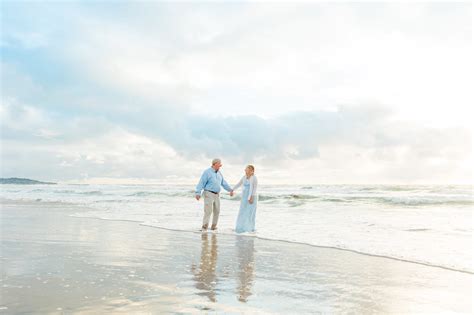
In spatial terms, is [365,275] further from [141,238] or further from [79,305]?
[141,238]

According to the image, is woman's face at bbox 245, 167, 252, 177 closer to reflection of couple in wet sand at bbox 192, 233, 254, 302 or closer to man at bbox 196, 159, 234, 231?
man at bbox 196, 159, 234, 231

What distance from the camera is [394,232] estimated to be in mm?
12367

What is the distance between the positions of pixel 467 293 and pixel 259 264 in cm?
297

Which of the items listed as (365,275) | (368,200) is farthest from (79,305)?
(368,200)

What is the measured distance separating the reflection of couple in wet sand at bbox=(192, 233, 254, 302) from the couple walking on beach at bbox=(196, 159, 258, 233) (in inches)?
88.8

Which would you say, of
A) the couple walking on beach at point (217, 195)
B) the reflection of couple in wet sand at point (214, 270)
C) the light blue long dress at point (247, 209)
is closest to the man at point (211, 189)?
the couple walking on beach at point (217, 195)

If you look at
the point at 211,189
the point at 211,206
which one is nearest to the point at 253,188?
the point at 211,189

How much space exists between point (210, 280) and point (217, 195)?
23.2 feet

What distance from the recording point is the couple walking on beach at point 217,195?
12.5 metres

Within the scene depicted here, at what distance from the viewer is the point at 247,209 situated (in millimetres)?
12539

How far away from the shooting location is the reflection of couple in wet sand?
17.2 ft

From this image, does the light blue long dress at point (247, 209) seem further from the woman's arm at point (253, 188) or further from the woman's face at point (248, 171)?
the woman's face at point (248, 171)

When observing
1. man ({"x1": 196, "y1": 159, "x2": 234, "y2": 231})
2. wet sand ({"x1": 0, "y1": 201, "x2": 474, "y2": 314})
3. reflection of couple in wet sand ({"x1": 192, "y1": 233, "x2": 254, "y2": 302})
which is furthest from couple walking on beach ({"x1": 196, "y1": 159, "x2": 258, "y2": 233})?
wet sand ({"x1": 0, "y1": 201, "x2": 474, "y2": 314})

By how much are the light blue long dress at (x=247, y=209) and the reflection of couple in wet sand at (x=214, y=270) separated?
2.14 meters
